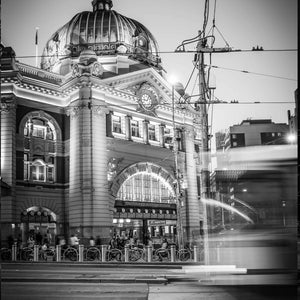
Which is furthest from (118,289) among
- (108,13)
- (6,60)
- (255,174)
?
(108,13)

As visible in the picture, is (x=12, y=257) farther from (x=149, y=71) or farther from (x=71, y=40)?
(x=71, y=40)

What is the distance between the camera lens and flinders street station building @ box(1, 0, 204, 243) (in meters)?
40.6

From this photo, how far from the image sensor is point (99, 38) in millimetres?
54625

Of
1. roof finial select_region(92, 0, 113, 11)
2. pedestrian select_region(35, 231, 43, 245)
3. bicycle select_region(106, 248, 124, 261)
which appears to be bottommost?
bicycle select_region(106, 248, 124, 261)

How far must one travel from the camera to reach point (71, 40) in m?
55.1

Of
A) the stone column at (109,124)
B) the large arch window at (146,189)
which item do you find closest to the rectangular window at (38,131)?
the stone column at (109,124)

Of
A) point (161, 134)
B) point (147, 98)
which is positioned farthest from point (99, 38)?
point (161, 134)

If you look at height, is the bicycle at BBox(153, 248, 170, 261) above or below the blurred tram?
below

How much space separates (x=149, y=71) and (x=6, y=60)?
15.5m

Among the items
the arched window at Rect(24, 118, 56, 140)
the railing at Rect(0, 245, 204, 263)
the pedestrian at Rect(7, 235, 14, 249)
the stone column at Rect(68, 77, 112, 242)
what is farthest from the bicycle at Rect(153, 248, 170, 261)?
the arched window at Rect(24, 118, 56, 140)

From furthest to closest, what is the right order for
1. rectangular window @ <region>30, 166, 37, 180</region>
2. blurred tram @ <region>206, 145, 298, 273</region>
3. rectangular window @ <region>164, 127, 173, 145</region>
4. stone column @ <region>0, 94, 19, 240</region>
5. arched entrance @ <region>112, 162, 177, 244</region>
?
rectangular window @ <region>164, 127, 173, 145</region>
arched entrance @ <region>112, 162, 177, 244</region>
rectangular window @ <region>30, 166, 37, 180</region>
stone column @ <region>0, 94, 19, 240</region>
blurred tram @ <region>206, 145, 298, 273</region>

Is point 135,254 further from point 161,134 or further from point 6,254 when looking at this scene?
point 161,134

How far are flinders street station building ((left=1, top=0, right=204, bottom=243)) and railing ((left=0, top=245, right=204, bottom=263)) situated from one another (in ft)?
17.1

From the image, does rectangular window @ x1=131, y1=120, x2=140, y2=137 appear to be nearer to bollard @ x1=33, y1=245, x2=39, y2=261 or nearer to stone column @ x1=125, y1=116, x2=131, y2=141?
stone column @ x1=125, y1=116, x2=131, y2=141
